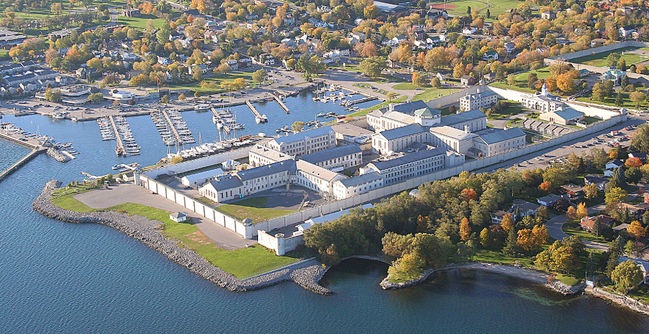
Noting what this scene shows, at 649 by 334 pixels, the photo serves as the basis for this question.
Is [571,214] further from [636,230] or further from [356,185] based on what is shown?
[356,185]

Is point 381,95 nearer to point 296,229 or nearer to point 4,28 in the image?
point 296,229

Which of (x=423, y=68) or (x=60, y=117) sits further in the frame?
(x=423, y=68)

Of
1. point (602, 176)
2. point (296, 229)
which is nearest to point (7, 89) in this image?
point (296, 229)

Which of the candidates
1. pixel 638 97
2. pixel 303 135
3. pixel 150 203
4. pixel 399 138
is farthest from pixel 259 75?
pixel 638 97

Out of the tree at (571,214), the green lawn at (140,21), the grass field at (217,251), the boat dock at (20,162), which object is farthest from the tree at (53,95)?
the tree at (571,214)

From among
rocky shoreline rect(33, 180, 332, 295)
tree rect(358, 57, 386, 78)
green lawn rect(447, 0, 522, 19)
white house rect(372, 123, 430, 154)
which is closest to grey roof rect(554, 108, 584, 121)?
white house rect(372, 123, 430, 154)

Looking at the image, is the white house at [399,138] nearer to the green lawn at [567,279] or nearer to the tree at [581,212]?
the tree at [581,212]
